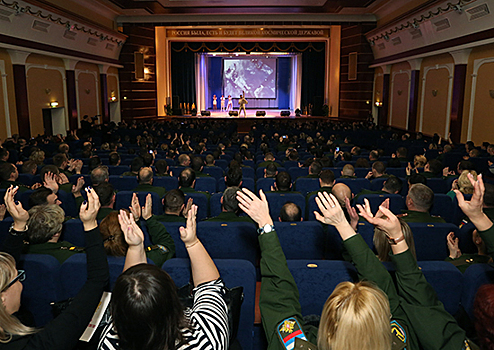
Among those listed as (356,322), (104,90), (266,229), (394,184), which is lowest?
(394,184)

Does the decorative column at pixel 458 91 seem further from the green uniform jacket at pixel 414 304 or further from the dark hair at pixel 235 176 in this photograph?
the green uniform jacket at pixel 414 304

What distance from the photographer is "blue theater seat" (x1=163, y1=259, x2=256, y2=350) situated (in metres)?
2.20

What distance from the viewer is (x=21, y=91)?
1190cm

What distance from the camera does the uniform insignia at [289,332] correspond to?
1.45 m

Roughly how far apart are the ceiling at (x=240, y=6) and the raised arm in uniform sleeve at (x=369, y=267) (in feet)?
55.0

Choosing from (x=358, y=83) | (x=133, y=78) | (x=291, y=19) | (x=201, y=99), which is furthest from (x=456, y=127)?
(x=201, y=99)

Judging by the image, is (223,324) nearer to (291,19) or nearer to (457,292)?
(457,292)

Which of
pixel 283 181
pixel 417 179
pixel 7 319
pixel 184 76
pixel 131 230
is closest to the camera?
pixel 7 319

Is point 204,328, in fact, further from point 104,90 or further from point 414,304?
point 104,90

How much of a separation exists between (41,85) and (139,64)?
691 cm

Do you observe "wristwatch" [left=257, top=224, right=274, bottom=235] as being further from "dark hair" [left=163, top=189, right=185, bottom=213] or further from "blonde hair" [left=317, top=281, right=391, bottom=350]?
"dark hair" [left=163, top=189, right=185, bottom=213]

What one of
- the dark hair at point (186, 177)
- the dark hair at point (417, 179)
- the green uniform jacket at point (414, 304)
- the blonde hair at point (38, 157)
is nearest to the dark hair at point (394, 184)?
the dark hair at point (417, 179)

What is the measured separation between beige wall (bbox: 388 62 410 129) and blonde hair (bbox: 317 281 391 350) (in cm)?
1617

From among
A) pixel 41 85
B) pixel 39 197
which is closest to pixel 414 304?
pixel 39 197
